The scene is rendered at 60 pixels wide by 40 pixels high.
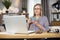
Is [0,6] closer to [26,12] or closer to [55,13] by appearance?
[26,12]

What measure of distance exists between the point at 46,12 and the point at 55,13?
1.30 ft

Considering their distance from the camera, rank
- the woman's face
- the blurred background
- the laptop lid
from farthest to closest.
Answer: the blurred background, the woman's face, the laptop lid

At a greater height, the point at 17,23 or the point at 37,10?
the point at 37,10

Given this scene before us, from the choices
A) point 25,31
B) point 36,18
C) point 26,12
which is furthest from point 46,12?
point 25,31

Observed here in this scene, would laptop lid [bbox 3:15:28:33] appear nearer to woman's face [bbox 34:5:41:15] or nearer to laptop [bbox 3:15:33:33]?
laptop [bbox 3:15:33:33]

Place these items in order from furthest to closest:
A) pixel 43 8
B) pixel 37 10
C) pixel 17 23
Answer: pixel 43 8
pixel 37 10
pixel 17 23

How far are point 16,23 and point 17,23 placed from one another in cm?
1

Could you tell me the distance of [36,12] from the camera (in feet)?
8.62

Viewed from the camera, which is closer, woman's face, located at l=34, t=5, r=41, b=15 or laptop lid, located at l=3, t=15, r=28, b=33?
laptop lid, located at l=3, t=15, r=28, b=33

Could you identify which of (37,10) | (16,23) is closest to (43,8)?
(37,10)

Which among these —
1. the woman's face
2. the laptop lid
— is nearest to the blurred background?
the woman's face

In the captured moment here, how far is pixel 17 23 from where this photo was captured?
197cm

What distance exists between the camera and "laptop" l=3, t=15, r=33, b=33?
194cm

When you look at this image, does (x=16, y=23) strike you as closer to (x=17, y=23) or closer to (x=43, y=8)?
(x=17, y=23)
